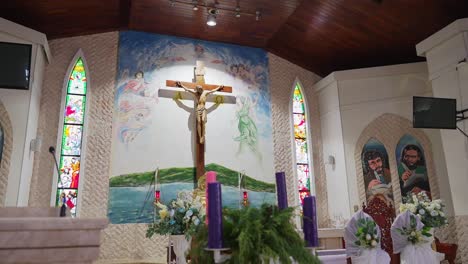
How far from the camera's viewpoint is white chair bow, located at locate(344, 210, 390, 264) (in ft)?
10.8

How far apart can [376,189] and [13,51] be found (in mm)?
6098

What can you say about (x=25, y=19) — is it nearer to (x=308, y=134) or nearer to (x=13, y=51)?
(x=13, y=51)

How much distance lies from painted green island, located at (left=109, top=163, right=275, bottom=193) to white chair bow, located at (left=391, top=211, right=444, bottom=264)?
3.83m

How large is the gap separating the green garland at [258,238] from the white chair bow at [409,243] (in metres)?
2.73

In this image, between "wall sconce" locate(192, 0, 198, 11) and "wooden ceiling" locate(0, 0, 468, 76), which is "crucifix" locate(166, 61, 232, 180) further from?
"wall sconce" locate(192, 0, 198, 11)

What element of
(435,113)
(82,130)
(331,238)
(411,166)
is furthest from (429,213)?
(82,130)

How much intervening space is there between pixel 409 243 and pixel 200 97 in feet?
15.2

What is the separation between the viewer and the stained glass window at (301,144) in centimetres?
778

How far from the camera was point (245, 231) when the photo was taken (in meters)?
1.16

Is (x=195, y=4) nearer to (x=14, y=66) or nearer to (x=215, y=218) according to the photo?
(x=14, y=66)

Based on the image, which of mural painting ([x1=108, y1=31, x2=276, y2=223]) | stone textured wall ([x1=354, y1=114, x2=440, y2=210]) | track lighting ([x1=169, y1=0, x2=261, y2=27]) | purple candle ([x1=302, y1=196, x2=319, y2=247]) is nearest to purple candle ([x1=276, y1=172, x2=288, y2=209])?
purple candle ([x1=302, y1=196, x2=319, y2=247])

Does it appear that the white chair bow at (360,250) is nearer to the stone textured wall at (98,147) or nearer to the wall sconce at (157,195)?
the stone textured wall at (98,147)

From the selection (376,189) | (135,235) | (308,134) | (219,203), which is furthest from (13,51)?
(376,189)

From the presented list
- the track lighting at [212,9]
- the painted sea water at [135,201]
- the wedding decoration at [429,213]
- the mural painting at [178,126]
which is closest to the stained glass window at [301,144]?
the mural painting at [178,126]
